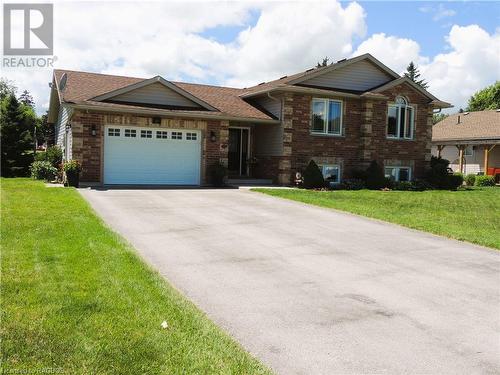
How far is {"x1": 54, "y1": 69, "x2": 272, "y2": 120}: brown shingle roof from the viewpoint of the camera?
17812 millimetres

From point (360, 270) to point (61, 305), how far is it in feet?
13.3

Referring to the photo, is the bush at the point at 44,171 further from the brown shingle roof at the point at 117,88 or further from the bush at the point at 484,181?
the bush at the point at 484,181

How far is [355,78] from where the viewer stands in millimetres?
22391

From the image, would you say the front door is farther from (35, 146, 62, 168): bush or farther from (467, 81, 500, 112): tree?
(467, 81, 500, 112): tree

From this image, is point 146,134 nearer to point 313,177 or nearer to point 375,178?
point 313,177

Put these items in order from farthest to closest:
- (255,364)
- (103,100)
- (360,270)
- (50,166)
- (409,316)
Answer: (50,166) < (103,100) < (360,270) < (409,316) < (255,364)

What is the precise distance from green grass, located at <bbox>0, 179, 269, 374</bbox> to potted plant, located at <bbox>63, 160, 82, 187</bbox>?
30.3 ft

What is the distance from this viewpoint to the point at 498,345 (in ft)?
14.2

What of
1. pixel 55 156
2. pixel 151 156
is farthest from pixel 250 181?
pixel 55 156

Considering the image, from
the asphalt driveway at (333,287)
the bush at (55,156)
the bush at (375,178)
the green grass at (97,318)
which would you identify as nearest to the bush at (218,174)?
the bush at (375,178)

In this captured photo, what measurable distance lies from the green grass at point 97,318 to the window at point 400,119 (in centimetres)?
1837

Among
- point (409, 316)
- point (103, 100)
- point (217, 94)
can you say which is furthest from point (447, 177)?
point (409, 316)

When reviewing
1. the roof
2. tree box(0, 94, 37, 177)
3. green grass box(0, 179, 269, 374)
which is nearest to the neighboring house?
tree box(0, 94, 37, 177)

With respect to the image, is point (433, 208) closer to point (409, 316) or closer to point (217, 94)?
point (409, 316)
